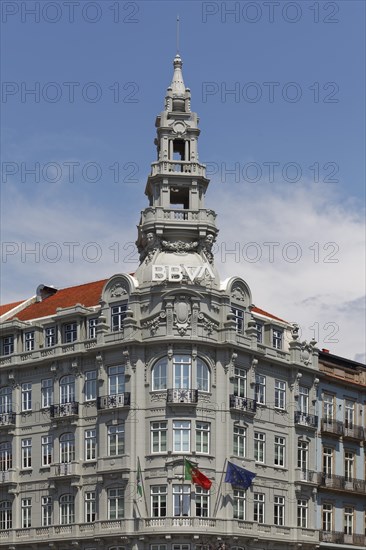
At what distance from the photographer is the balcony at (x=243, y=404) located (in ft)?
326

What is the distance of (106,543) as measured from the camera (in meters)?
97.0

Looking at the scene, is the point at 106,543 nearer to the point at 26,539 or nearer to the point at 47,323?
the point at 26,539

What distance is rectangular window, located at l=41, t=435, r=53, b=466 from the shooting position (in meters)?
103

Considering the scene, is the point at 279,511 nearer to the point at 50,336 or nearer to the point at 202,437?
the point at 202,437

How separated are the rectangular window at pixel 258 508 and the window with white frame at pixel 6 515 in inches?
739

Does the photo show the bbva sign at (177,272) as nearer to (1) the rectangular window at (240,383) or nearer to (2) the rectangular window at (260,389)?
(1) the rectangular window at (240,383)

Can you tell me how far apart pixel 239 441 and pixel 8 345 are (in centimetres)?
2083

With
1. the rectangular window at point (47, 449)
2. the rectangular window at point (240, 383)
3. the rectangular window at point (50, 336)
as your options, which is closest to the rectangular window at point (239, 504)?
the rectangular window at point (240, 383)

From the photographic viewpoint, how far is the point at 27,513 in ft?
341

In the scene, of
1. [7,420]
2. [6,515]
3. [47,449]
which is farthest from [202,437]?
[6,515]

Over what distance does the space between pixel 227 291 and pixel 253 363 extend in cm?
579

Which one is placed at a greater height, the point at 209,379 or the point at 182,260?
the point at 182,260

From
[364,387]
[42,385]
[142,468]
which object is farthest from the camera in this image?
[364,387]

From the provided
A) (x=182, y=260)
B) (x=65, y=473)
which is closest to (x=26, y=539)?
(x=65, y=473)
